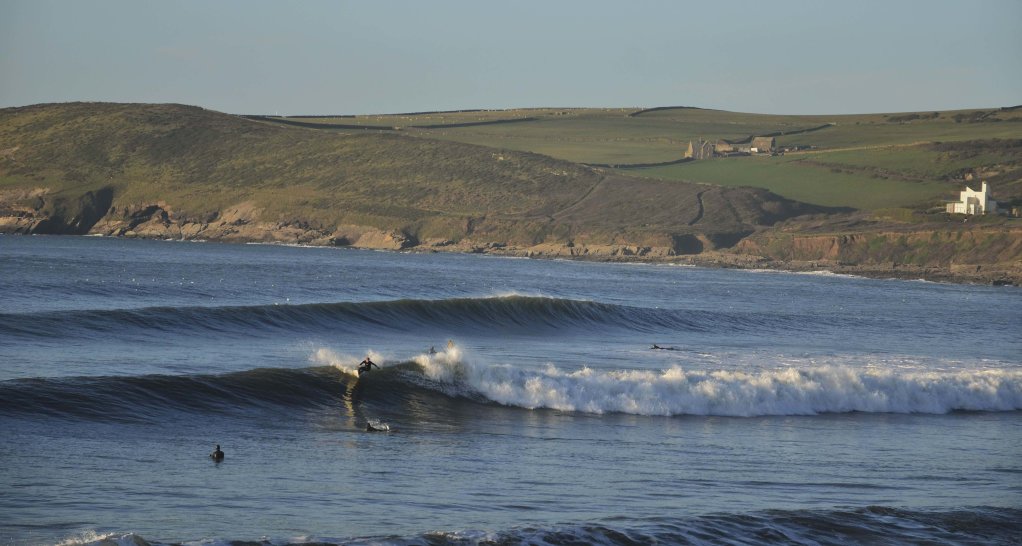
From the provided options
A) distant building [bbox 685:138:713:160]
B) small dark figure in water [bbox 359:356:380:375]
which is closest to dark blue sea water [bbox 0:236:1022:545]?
small dark figure in water [bbox 359:356:380:375]

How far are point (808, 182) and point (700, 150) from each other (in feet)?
80.1

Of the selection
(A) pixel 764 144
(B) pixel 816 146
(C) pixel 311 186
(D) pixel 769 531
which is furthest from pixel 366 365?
(B) pixel 816 146

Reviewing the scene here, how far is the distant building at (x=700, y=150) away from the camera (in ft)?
509

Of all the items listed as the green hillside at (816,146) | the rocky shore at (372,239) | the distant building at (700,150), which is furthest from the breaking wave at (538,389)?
the distant building at (700,150)

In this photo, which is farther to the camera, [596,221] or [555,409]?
[596,221]

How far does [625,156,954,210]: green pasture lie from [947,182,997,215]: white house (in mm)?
4354

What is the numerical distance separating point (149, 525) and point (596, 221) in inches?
4494

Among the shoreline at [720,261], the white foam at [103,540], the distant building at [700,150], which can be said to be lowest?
the white foam at [103,540]

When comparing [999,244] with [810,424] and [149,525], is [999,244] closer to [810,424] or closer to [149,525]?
[810,424]

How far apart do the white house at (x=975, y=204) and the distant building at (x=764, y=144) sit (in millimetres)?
45382

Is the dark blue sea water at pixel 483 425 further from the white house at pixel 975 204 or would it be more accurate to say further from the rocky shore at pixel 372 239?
the white house at pixel 975 204

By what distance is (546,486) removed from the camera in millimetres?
16531

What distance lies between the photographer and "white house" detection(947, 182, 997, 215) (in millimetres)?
110188

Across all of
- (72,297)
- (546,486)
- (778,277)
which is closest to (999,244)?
(778,277)
